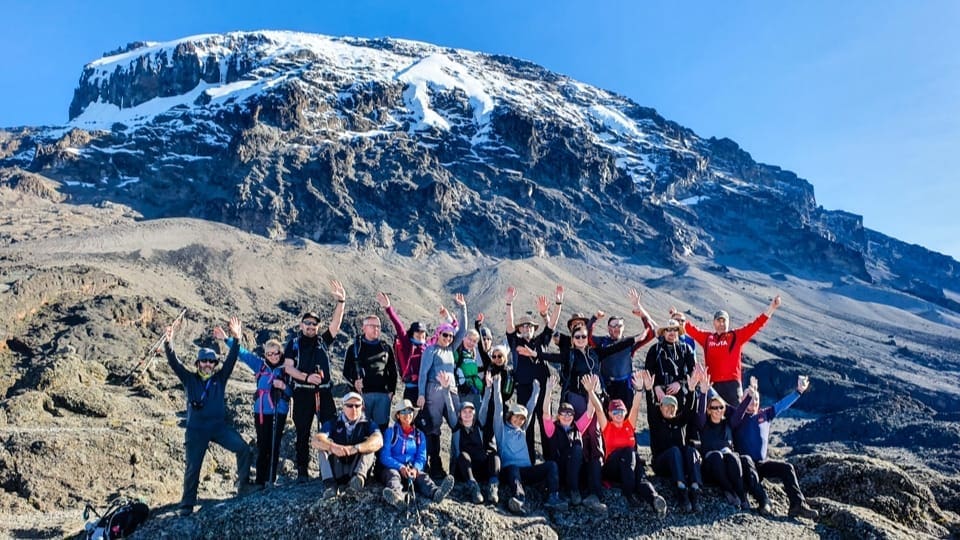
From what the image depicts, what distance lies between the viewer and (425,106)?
521ft

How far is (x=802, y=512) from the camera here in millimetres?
7555

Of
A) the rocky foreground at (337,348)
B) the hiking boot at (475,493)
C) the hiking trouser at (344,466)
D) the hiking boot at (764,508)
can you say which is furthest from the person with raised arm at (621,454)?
the hiking trouser at (344,466)

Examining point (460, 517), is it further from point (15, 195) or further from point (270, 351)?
point (15, 195)

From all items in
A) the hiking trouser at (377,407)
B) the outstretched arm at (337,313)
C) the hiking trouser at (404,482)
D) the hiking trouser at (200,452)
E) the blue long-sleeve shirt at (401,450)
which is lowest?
the hiking trouser at (200,452)

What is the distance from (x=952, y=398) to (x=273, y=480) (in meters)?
79.3

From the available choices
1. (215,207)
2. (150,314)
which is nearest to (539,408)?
(150,314)

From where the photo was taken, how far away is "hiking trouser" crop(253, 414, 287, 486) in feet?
27.9

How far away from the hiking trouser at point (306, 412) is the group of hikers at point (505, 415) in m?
0.02

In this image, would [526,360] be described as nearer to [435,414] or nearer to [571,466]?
[435,414]

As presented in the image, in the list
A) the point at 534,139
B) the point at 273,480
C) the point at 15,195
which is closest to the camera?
the point at 273,480

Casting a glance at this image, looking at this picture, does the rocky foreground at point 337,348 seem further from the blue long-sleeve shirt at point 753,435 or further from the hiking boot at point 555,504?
the blue long-sleeve shirt at point 753,435

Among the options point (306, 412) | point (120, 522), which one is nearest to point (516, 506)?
point (306, 412)

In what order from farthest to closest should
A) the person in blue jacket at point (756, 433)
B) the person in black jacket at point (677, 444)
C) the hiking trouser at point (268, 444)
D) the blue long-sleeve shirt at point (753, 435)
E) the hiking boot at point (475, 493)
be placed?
the hiking trouser at point (268, 444)
the blue long-sleeve shirt at point (753, 435)
the person in blue jacket at point (756, 433)
the person in black jacket at point (677, 444)
the hiking boot at point (475, 493)

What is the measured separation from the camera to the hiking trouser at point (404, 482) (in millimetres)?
7055
